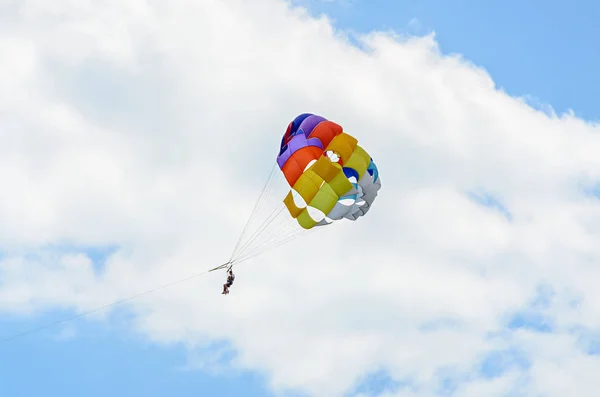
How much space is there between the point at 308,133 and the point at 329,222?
15.0 feet

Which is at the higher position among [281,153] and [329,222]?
[281,153]

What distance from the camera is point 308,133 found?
57.6 meters

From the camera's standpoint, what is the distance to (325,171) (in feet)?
183

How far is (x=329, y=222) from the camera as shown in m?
57.2

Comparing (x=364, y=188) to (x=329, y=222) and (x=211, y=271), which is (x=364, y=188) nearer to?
(x=329, y=222)

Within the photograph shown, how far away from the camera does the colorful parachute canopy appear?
56031mm

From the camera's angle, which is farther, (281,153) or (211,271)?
(281,153)

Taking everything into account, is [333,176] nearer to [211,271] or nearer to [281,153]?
[281,153]

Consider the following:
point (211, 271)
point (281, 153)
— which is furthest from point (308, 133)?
point (211, 271)

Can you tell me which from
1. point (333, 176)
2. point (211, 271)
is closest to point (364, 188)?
point (333, 176)

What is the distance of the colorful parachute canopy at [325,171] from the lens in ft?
184

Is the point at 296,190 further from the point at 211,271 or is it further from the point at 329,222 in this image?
the point at 211,271

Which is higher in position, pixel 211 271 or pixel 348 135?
pixel 348 135

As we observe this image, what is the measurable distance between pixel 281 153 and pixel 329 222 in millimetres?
4405
